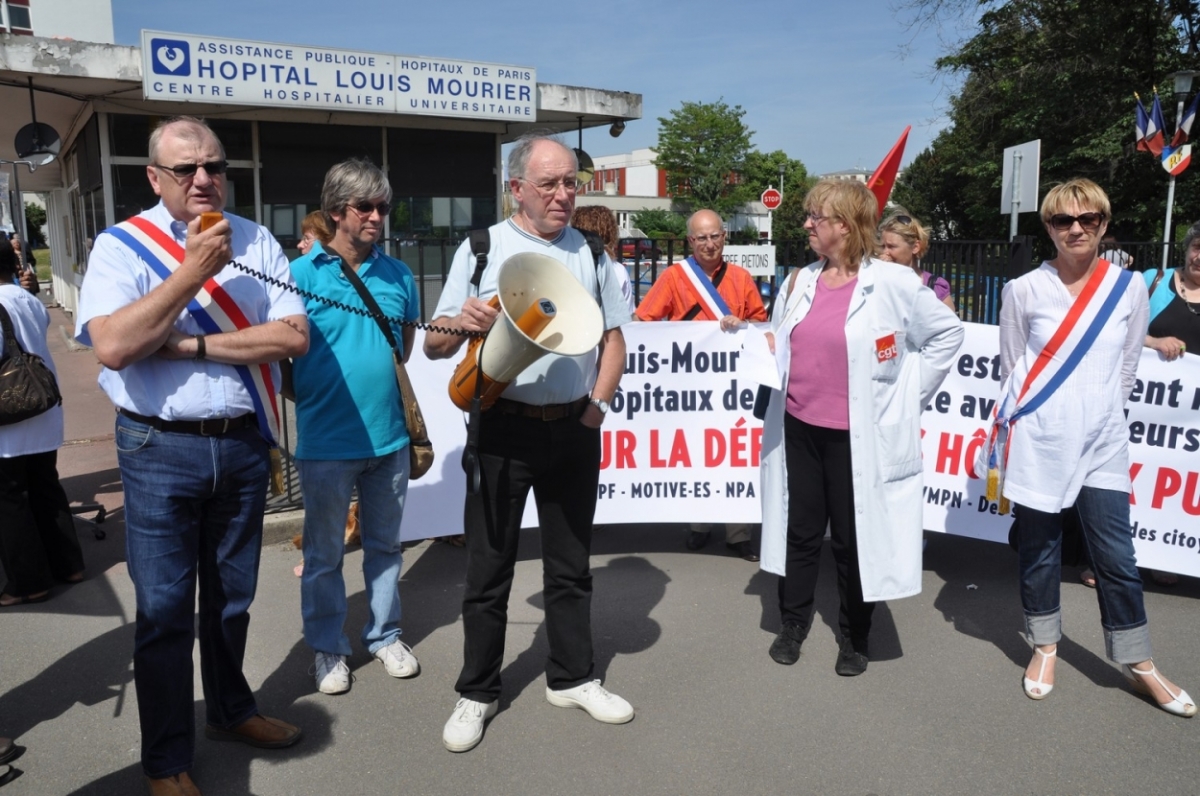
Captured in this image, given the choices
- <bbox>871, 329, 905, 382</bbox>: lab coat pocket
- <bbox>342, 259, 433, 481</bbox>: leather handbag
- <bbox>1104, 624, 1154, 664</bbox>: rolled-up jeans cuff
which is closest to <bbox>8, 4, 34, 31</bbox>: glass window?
<bbox>342, 259, 433, 481</bbox>: leather handbag

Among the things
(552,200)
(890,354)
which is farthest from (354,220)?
(890,354)

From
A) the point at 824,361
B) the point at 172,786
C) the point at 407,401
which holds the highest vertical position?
the point at 824,361

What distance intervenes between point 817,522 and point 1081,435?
3.56 feet

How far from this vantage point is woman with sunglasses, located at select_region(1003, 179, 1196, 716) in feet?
11.9

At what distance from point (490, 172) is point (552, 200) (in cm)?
1252

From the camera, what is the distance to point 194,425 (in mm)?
2824

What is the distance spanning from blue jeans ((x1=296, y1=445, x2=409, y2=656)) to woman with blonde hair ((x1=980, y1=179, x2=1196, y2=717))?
8.36 ft

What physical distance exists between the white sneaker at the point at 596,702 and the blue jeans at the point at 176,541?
1281 millimetres

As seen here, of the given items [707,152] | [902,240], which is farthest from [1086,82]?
[707,152]

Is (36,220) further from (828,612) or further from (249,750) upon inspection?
(828,612)

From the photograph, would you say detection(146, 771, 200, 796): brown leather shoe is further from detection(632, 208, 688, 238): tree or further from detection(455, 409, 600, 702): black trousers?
detection(632, 208, 688, 238): tree

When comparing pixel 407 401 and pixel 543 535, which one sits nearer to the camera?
pixel 543 535

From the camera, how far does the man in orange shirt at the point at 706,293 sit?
552 cm

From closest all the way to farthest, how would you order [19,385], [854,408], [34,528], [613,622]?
[854,408]
[613,622]
[19,385]
[34,528]
